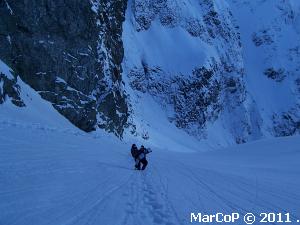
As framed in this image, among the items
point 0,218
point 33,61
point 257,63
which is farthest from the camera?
point 257,63

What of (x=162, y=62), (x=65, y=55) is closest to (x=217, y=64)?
(x=162, y=62)

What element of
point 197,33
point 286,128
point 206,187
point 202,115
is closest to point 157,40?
point 197,33

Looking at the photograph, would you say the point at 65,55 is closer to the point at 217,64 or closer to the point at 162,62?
the point at 162,62

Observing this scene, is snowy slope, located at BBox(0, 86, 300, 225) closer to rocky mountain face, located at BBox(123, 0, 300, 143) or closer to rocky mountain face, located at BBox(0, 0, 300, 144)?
rocky mountain face, located at BBox(0, 0, 300, 144)

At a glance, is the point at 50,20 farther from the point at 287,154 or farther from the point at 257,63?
the point at 257,63

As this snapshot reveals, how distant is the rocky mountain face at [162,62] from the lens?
41.7m

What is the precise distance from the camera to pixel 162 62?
97188 mm

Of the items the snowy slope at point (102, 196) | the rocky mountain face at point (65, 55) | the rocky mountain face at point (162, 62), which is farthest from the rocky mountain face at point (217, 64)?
the snowy slope at point (102, 196)

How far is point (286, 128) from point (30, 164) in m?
117

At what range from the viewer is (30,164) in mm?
10688

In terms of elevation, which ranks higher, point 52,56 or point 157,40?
point 157,40

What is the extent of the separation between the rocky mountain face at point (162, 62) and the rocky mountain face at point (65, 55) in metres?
0.11

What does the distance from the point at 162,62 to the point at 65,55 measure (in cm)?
5444

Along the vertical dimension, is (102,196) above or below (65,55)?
below
